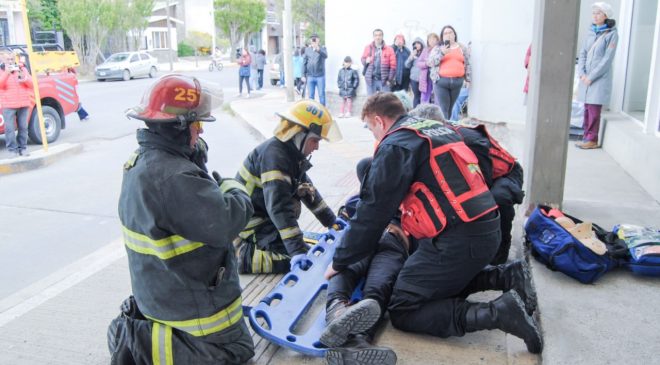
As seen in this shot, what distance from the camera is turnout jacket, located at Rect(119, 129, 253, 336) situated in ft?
8.71

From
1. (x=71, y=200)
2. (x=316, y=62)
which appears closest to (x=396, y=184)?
(x=71, y=200)

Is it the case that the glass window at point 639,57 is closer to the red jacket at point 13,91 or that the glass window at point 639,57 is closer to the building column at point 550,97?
the building column at point 550,97

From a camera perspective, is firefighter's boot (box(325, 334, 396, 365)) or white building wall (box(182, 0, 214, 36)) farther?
white building wall (box(182, 0, 214, 36))

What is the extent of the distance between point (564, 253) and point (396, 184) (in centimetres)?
132

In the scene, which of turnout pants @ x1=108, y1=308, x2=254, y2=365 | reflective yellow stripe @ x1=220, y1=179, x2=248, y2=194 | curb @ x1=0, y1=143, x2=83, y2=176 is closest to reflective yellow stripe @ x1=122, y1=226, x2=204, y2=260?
reflective yellow stripe @ x1=220, y1=179, x2=248, y2=194

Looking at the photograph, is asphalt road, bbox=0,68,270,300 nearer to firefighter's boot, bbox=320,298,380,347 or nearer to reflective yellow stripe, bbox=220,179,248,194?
reflective yellow stripe, bbox=220,179,248,194

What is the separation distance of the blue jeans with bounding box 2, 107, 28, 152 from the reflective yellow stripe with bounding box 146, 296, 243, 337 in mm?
8202

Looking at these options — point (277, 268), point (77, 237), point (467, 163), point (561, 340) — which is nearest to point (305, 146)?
point (277, 268)

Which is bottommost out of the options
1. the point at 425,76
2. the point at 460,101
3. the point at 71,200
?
the point at 71,200

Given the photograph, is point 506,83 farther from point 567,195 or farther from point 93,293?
point 93,293

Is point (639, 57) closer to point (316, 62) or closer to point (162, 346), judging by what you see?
point (162, 346)

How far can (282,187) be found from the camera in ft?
13.5

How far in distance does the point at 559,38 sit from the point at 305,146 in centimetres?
214

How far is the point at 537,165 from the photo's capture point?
15.6 feet
